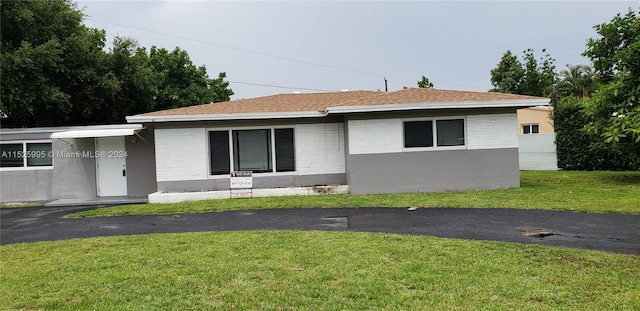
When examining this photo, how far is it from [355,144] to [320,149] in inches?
58.6

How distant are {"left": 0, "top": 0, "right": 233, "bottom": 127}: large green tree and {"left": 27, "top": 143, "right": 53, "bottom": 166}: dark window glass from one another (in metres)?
4.84

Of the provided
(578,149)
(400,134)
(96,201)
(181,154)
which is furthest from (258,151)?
(578,149)

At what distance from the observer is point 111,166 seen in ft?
51.1

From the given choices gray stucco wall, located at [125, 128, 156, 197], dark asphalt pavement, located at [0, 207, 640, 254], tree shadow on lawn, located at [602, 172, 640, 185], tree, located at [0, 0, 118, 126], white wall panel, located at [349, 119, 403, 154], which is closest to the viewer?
dark asphalt pavement, located at [0, 207, 640, 254]

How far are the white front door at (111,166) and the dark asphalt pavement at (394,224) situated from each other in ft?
12.5

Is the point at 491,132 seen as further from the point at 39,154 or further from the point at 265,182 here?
the point at 39,154

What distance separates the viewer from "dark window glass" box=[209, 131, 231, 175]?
48.3 ft

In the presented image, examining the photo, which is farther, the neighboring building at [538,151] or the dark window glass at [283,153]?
the neighboring building at [538,151]

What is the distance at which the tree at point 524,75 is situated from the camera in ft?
122

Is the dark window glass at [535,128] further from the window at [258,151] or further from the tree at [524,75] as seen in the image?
the window at [258,151]

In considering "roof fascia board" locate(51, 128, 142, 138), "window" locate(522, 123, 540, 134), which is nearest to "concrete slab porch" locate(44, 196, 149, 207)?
"roof fascia board" locate(51, 128, 142, 138)

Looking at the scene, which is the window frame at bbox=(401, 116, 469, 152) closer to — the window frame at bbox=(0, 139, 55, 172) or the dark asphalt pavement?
the dark asphalt pavement

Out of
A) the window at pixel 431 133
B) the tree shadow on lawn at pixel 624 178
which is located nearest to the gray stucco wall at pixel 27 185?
the window at pixel 431 133

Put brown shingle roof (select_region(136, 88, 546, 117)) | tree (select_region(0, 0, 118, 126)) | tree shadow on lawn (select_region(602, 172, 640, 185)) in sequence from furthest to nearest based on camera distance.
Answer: tree (select_region(0, 0, 118, 126)), tree shadow on lawn (select_region(602, 172, 640, 185)), brown shingle roof (select_region(136, 88, 546, 117))
